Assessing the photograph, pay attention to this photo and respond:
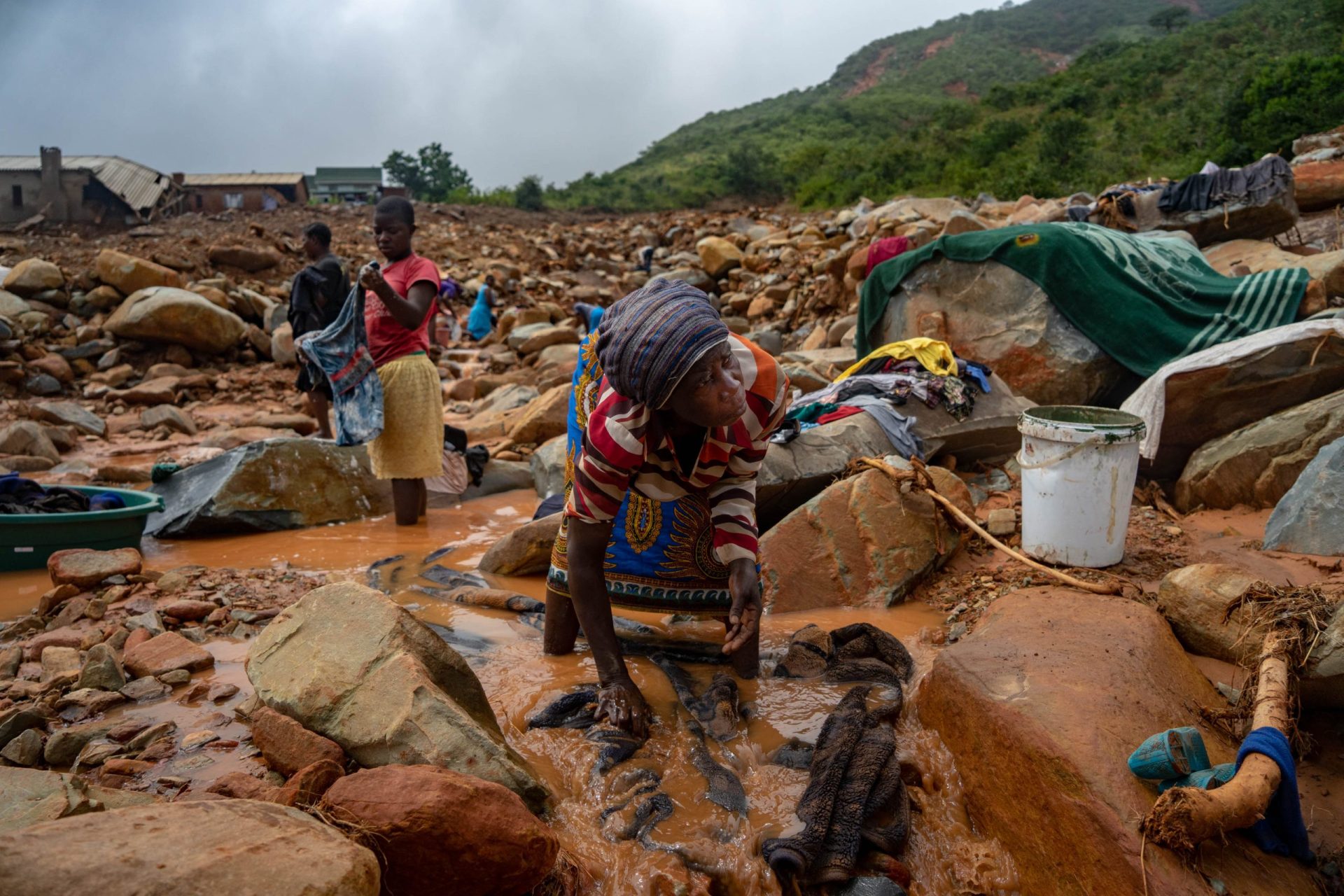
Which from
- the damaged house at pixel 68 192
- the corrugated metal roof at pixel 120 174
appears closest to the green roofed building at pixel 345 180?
the corrugated metal roof at pixel 120 174

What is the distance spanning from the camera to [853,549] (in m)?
3.68

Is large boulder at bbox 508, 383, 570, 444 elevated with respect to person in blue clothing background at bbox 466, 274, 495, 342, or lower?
lower

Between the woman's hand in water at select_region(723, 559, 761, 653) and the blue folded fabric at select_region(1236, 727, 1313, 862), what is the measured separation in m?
1.18

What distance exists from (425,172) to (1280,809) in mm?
38381

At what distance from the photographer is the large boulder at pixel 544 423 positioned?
6828 millimetres

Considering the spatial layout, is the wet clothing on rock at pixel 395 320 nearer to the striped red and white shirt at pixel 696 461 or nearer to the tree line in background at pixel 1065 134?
the striped red and white shirt at pixel 696 461

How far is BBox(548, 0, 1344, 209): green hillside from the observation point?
14188 mm

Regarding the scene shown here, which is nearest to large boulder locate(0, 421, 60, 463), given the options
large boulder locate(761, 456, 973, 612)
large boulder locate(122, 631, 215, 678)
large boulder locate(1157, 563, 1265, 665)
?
large boulder locate(122, 631, 215, 678)

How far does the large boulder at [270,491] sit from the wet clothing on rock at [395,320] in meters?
1.02

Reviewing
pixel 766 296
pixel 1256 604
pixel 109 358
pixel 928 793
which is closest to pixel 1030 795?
pixel 928 793

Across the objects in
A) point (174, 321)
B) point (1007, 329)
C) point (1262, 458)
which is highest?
point (174, 321)

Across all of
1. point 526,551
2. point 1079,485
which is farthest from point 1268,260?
point 526,551

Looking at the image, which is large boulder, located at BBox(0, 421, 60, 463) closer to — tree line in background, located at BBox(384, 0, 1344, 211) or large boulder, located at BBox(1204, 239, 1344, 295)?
large boulder, located at BBox(1204, 239, 1344, 295)

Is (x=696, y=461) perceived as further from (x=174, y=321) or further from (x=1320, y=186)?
(x=174, y=321)
